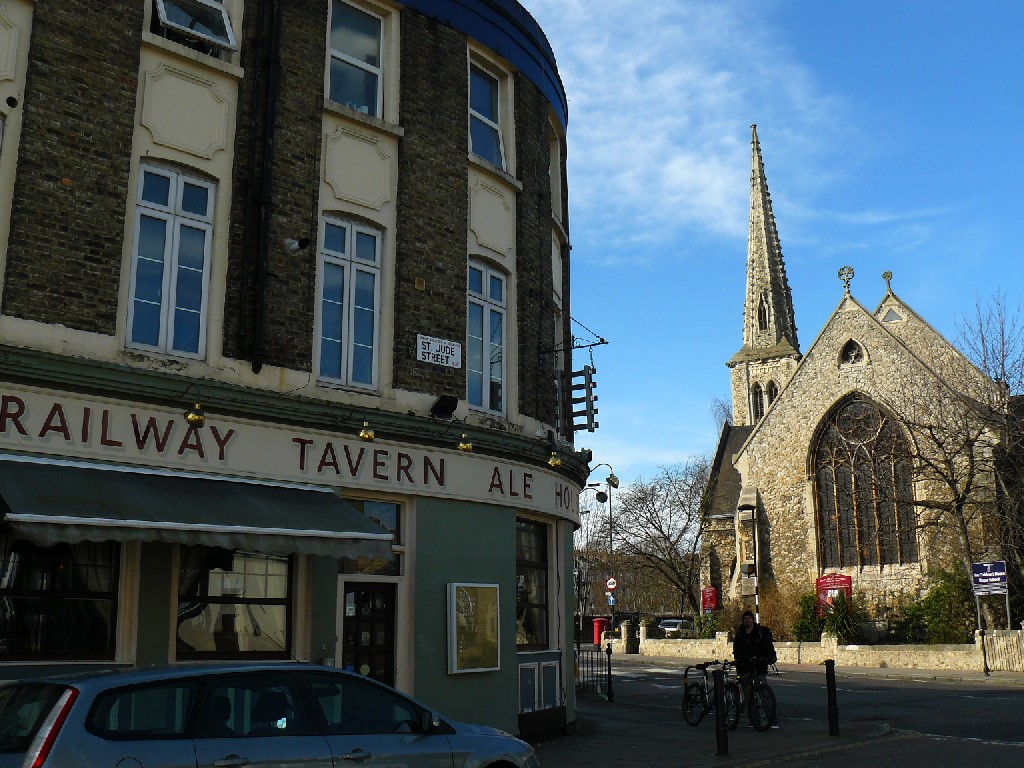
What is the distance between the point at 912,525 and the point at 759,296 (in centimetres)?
3592

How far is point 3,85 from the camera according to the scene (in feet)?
32.8

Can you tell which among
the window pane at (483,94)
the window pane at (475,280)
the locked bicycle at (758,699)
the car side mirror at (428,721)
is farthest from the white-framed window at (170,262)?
the locked bicycle at (758,699)

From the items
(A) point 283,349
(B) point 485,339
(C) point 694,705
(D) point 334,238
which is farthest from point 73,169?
(C) point 694,705

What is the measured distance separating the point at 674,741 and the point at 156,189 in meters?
9.44

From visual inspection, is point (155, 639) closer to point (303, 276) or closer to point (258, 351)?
point (258, 351)

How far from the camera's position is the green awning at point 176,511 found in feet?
28.7

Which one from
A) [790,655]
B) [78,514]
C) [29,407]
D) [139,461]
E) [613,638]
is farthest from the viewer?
[613,638]

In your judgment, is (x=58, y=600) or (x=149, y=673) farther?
(x=58, y=600)

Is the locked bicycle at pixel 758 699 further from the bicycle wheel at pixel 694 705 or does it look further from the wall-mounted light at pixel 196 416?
the wall-mounted light at pixel 196 416

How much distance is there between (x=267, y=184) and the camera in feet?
38.2

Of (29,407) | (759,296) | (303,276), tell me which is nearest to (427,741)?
(29,407)

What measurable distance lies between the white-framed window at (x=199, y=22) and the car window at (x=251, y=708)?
755cm

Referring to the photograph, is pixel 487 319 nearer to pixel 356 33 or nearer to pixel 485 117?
pixel 485 117

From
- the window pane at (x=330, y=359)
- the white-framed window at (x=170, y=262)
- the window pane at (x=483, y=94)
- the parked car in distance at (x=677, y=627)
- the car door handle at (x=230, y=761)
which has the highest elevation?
the window pane at (x=483, y=94)
